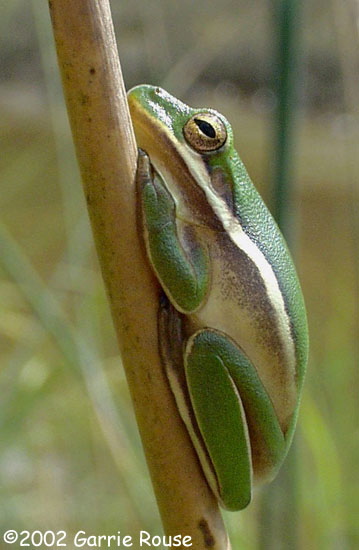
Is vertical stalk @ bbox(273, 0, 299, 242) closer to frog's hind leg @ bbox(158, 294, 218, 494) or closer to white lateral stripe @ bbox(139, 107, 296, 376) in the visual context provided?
white lateral stripe @ bbox(139, 107, 296, 376)

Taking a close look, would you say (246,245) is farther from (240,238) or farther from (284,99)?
(284,99)

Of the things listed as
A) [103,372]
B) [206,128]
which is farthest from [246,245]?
[103,372]

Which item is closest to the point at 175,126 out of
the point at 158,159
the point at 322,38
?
the point at 158,159

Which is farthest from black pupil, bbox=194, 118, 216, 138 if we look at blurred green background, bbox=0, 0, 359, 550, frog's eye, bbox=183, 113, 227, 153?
blurred green background, bbox=0, 0, 359, 550

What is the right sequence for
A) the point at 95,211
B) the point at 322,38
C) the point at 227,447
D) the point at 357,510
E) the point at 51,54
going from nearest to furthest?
the point at 95,211 → the point at 227,447 → the point at 51,54 → the point at 357,510 → the point at 322,38

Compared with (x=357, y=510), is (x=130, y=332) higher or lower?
higher

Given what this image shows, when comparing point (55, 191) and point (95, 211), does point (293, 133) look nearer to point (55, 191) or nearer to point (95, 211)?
point (95, 211)

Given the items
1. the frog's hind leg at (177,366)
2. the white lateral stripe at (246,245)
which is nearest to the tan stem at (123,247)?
the frog's hind leg at (177,366)

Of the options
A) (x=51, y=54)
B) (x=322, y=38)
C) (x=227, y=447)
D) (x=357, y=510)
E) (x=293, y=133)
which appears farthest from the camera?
(x=322, y=38)
